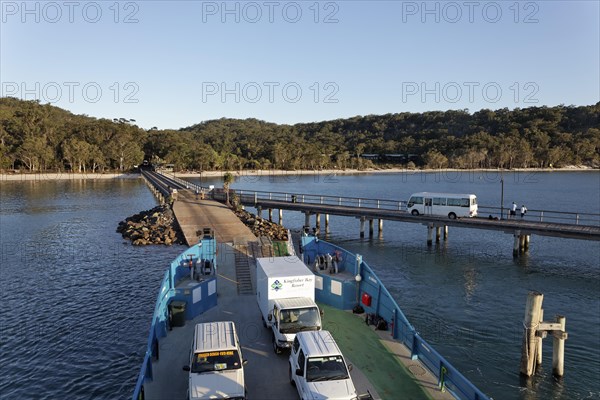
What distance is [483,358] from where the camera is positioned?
72.6ft

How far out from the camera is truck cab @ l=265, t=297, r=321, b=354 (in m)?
15.5

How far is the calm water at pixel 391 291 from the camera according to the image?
2041 cm

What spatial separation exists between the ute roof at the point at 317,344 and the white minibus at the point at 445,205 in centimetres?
3424

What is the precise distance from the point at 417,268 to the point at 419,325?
13.9 m

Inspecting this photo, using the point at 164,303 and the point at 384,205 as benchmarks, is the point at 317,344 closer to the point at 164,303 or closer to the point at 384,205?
the point at 164,303

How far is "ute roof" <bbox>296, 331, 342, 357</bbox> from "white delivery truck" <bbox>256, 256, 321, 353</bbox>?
1.90 m

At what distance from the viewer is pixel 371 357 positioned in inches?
617

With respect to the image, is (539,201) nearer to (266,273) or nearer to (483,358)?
(483,358)

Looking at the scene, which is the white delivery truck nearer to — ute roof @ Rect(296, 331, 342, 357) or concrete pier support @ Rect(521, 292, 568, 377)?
ute roof @ Rect(296, 331, 342, 357)

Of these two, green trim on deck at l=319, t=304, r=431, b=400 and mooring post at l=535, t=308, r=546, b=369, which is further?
mooring post at l=535, t=308, r=546, b=369

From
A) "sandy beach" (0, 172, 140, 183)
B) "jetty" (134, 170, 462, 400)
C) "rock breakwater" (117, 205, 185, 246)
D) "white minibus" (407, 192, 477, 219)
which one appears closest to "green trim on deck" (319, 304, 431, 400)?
"jetty" (134, 170, 462, 400)

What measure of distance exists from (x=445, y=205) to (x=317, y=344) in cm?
3570

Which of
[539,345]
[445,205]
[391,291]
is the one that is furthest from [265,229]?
[539,345]

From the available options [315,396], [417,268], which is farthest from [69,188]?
[315,396]
